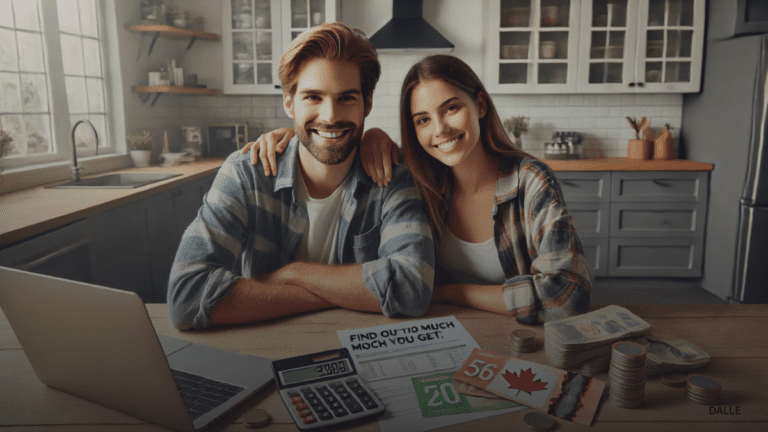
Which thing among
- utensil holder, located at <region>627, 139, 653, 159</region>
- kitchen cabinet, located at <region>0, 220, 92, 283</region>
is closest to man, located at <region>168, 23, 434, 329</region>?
kitchen cabinet, located at <region>0, 220, 92, 283</region>

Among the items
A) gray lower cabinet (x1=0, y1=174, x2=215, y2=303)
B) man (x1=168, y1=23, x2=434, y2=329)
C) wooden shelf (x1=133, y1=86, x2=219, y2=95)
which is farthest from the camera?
wooden shelf (x1=133, y1=86, x2=219, y2=95)

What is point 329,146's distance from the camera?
1401mm

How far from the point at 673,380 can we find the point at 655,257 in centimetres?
339

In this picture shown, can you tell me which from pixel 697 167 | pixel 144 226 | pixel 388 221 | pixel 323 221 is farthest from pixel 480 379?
pixel 697 167

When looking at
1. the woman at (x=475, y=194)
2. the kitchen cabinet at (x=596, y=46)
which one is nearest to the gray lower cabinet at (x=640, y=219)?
the kitchen cabinet at (x=596, y=46)

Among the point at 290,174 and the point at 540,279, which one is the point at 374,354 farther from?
the point at 290,174

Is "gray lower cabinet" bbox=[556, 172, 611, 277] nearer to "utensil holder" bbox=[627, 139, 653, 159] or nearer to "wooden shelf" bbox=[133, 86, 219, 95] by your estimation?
"utensil holder" bbox=[627, 139, 653, 159]

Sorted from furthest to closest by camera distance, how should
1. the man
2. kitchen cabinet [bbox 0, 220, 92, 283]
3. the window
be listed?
1. the window
2. kitchen cabinet [bbox 0, 220, 92, 283]
3. the man

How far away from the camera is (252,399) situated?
83cm

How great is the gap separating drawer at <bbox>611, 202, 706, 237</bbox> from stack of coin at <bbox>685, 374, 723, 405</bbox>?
3.21 meters

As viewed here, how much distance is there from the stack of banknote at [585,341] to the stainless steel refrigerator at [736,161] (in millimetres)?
2974

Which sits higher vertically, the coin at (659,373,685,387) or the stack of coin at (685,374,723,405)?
the stack of coin at (685,374,723,405)

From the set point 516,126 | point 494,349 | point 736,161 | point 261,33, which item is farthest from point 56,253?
point 736,161

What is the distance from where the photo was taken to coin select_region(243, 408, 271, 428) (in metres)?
0.75
